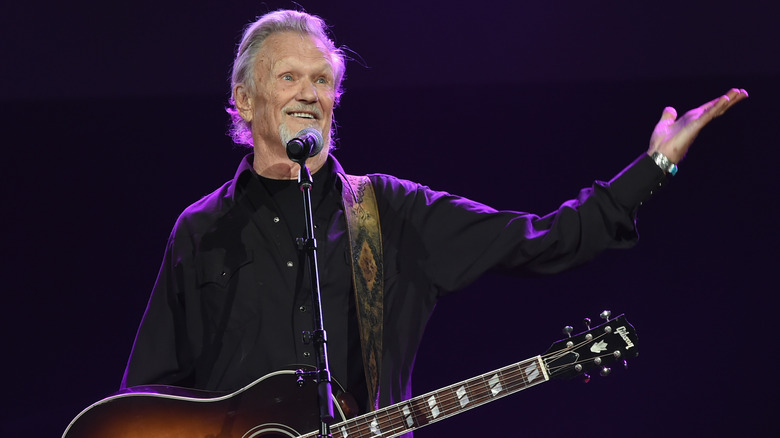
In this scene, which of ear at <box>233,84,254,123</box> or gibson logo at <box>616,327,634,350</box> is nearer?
gibson logo at <box>616,327,634,350</box>

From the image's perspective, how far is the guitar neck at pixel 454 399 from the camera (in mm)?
2797

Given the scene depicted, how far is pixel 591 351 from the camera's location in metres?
2.84

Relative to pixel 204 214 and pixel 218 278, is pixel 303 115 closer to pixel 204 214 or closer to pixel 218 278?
pixel 204 214

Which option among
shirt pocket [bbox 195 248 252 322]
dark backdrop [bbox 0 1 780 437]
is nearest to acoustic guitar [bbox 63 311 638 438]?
shirt pocket [bbox 195 248 252 322]

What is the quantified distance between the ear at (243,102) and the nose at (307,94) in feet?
1.17

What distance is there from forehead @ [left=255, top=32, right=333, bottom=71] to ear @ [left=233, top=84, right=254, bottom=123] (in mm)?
160

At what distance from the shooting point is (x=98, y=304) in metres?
4.62

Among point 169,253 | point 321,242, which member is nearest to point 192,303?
point 169,253

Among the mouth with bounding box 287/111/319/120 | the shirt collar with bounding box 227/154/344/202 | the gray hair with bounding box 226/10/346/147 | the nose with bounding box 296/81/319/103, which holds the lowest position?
the shirt collar with bounding box 227/154/344/202

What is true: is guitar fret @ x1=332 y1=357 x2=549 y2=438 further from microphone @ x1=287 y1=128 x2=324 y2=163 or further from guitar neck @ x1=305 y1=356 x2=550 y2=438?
microphone @ x1=287 y1=128 x2=324 y2=163

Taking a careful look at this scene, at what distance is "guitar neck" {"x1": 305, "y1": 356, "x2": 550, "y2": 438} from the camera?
2.80 m

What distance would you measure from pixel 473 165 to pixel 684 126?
2.20 meters

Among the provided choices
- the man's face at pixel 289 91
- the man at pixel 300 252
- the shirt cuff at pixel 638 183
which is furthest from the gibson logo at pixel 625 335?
the man's face at pixel 289 91

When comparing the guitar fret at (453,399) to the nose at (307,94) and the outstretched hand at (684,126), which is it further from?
the nose at (307,94)
